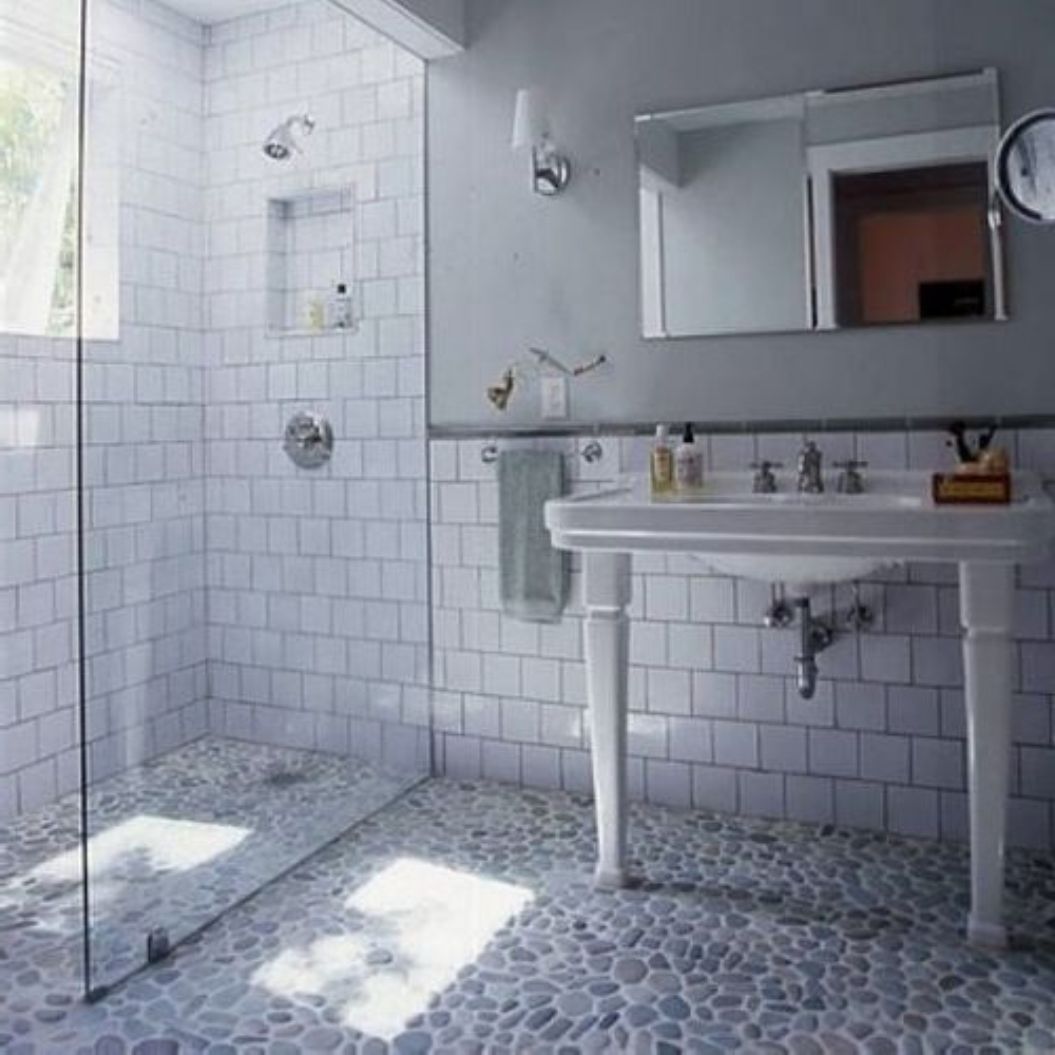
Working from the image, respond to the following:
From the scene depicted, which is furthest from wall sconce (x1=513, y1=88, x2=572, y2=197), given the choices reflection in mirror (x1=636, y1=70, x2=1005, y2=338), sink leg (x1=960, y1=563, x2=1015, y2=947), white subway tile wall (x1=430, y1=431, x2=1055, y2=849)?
sink leg (x1=960, y1=563, x2=1015, y2=947)

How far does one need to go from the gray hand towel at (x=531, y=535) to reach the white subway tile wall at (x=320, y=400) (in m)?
0.30

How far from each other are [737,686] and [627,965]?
931 millimetres

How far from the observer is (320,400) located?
10.1 feet

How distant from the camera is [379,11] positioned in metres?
2.67

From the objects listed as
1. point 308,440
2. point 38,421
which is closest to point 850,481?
point 308,440

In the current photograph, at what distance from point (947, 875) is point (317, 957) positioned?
1.43 meters

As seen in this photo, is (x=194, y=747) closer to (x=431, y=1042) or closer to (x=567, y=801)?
(x=567, y=801)

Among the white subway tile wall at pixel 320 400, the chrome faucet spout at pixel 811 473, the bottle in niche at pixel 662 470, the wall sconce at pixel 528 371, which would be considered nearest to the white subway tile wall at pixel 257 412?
the white subway tile wall at pixel 320 400

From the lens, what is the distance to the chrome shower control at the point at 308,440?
3.07 m

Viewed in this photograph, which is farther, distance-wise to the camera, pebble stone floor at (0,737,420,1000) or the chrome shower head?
the chrome shower head

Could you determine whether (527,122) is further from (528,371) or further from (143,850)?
(143,850)

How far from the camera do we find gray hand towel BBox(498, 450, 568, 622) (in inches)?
111

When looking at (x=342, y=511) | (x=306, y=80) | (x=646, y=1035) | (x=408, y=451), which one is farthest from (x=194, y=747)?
(x=306, y=80)

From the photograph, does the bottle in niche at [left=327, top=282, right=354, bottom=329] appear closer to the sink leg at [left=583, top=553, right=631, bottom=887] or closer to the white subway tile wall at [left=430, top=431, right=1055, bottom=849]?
the white subway tile wall at [left=430, top=431, right=1055, bottom=849]
